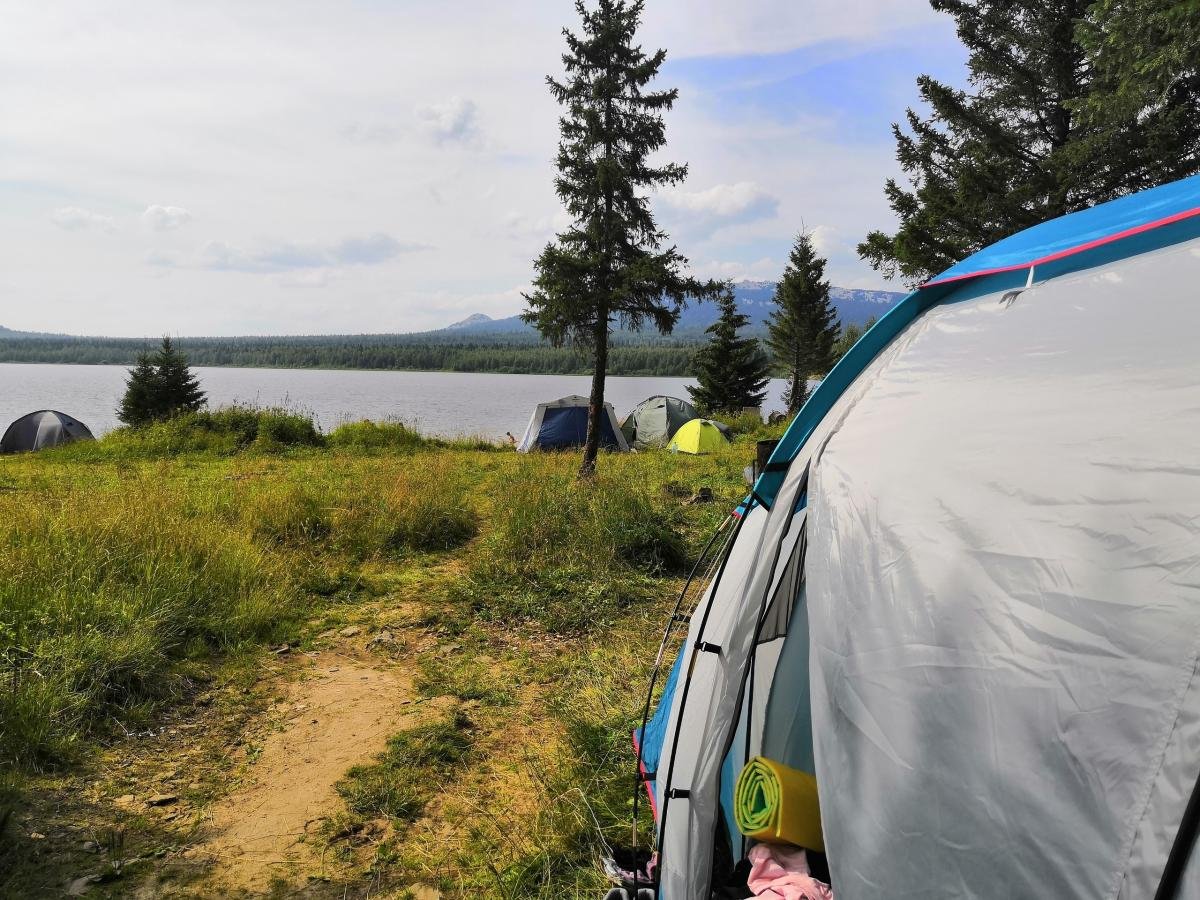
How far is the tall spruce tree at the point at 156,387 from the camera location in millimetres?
23312

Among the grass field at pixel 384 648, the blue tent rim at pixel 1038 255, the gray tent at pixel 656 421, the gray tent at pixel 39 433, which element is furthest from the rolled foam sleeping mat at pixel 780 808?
the gray tent at pixel 39 433

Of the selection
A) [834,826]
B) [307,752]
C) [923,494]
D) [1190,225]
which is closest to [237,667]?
[307,752]

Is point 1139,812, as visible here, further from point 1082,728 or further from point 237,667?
point 237,667

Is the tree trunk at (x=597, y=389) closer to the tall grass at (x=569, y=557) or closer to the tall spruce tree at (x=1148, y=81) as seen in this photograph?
the tall grass at (x=569, y=557)

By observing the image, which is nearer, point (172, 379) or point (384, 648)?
point (384, 648)

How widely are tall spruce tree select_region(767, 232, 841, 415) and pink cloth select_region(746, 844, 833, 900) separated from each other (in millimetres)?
29551

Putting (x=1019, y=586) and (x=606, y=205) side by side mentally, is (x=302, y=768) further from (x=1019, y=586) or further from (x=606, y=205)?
(x=606, y=205)

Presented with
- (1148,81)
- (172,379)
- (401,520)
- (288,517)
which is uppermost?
(1148,81)

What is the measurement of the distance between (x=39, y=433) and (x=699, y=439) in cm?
1881

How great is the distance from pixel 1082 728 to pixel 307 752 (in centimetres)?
380

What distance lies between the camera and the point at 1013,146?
13.6 m

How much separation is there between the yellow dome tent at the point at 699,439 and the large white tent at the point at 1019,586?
55.2 feet

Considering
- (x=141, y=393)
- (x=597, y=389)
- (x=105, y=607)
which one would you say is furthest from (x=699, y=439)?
(x=141, y=393)

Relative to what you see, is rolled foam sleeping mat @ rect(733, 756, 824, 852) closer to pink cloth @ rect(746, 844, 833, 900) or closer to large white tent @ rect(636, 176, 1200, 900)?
pink cloth @ rect(746, 844, 833, 900)
